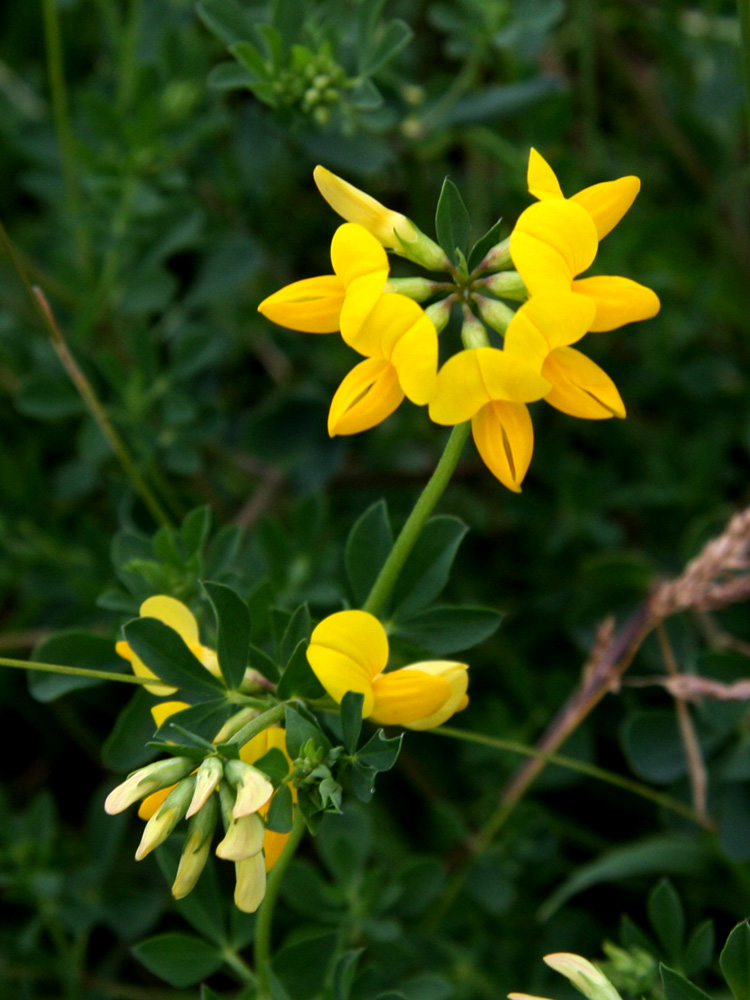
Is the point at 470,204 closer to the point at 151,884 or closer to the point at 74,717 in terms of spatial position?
the point at 74,717

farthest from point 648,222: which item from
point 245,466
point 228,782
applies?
point 228,782

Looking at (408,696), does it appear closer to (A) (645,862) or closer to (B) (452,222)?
(B) (452,222)

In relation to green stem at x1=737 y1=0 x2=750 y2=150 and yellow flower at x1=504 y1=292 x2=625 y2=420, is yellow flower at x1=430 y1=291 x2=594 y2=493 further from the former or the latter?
green stem at x1=737 y1=0 x2=750 y2=150

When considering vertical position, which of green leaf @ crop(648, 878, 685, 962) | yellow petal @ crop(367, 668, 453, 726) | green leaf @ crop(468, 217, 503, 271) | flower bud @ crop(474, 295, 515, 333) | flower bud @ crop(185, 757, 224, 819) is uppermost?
green leaf @ crop(468, 217, 503, 271)

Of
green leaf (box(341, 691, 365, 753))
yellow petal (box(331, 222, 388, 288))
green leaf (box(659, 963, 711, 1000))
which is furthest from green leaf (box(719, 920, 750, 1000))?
yellow petal (box(331, 222, 388, 288))

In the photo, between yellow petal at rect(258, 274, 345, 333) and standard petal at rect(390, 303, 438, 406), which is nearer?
standard petal at rect(390, 303, 438, 406)

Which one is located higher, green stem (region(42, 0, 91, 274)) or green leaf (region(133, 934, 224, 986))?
green stem (region(42, 0, 91, 274))

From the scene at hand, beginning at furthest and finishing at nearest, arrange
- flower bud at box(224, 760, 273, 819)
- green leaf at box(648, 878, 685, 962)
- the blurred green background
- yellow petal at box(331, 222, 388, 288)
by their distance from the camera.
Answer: the blurred green background < green leaf at box(648, 878, 685, 962) < yellow petal at box(331, 222, 388, 288) < flower bud at box(224, 760, 273, 819)
